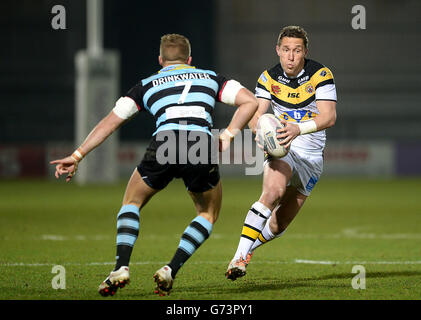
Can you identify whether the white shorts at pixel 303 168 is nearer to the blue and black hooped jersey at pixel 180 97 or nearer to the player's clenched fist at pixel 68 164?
the blue and black hooped jersey at pixel 180 97

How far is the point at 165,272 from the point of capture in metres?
5.49

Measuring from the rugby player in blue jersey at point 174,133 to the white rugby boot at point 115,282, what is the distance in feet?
0.54

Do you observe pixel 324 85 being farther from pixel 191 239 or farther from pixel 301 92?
pixel 191 239

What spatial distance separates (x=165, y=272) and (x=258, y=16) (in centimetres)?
2644

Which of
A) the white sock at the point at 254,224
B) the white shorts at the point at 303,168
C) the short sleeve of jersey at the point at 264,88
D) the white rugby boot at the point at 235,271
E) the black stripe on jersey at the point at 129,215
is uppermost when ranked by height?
the short sleeve of jersey at the point at 264,88

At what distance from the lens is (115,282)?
17.4 ft

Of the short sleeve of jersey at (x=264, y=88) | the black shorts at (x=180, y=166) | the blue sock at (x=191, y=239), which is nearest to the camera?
the black shorts at (x=180, y=166)

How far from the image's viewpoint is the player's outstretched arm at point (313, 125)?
6227 mm

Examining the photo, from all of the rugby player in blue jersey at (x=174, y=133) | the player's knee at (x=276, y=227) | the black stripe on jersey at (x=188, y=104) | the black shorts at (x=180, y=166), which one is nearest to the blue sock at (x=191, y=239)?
the rugby player in blue jersey at (x=174, y=133)

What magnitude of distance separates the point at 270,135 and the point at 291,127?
0.21m

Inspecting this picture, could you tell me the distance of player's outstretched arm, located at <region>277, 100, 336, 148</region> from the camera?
20.4 ft

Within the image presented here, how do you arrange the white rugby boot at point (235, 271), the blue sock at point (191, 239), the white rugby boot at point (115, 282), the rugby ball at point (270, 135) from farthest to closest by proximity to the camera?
the rugby ball at point (270, 135)
the white rugby boot at point (235, 271)
the blue sock at point (191, 239)
the white rugby boot at point (115, 282)

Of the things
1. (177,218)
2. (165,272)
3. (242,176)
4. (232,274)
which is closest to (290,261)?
(232,274)

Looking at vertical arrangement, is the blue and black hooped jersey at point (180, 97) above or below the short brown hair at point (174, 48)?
below
